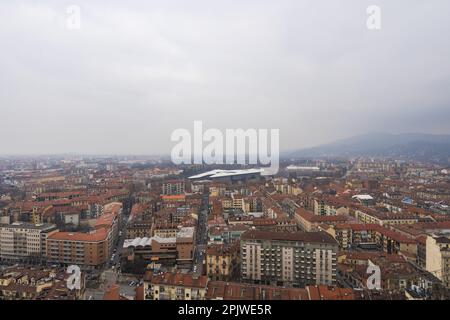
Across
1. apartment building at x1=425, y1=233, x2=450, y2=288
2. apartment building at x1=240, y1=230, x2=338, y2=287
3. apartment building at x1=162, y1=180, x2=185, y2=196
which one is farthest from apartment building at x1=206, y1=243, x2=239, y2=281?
apartment building at x1=162, y1=180, x2=185, y2=196

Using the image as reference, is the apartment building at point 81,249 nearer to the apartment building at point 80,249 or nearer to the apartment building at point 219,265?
the apartment building at point 80,249

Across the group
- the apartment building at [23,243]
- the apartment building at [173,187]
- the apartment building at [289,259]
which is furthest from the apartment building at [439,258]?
the apartment building at [173,187]

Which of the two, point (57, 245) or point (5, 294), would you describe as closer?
point (5, 294)

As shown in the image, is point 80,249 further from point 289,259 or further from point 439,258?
point 439,258

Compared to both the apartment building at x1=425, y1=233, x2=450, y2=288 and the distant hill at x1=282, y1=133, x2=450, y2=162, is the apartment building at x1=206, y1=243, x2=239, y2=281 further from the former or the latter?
the distant hill at x1=282, y1=133, x2=450, y2=162

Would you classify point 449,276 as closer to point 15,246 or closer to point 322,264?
point 322,264
